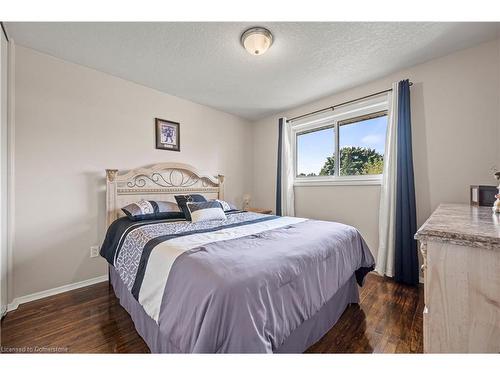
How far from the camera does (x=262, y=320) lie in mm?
925

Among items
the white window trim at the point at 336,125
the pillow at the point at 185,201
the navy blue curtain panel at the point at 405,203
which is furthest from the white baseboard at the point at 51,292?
the navy blue curtain panel at the point at 405,203

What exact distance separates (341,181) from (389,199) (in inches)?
26.8

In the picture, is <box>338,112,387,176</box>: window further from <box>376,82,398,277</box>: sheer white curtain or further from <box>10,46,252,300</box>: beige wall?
<box>10,46,252,300</box>: beige wall

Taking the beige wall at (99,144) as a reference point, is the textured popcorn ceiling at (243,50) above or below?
above

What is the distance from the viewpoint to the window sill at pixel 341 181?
8.91 feet

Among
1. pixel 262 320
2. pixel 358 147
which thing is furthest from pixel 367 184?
pixel 262 320

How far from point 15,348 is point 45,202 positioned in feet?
4.10

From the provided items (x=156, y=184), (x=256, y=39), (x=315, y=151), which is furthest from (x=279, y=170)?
(x=256, y=39)

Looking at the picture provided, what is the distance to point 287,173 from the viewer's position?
3.54 metres

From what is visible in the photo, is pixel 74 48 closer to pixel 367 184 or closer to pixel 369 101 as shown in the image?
pixel 369 101

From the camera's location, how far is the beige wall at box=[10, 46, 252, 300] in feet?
6.55

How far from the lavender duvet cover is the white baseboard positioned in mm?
889

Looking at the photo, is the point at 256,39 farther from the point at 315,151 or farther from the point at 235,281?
the point at 315,151

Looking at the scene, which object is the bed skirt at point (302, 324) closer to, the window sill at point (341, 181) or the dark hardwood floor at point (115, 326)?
the dark hardwood floor at point (115, 326)
